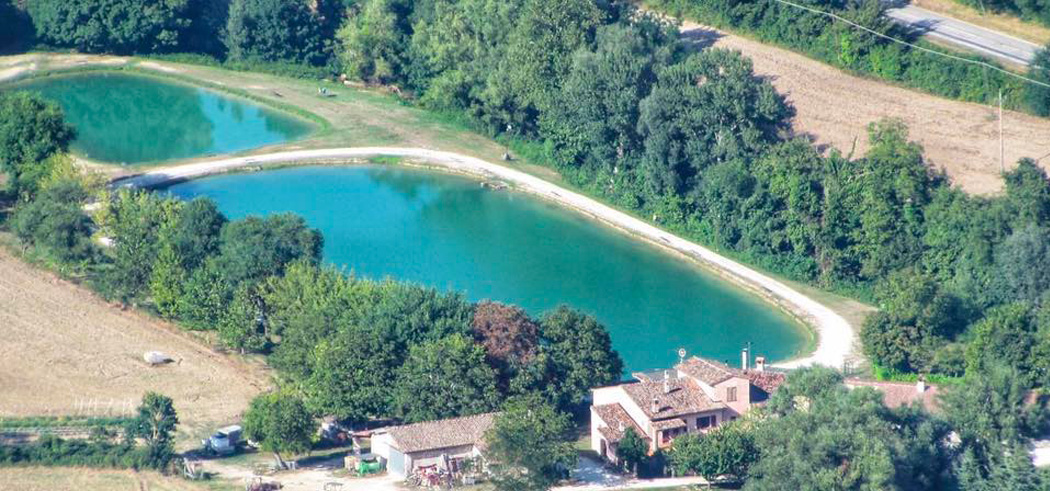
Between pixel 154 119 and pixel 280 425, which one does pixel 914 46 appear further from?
pixel 154 119

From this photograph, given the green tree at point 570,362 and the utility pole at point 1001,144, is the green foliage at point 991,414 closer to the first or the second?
the green tree at point 570,362

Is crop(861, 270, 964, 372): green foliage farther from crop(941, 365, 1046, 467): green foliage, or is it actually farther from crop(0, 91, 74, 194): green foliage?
crop(0, 91, 74, 194): green foliage

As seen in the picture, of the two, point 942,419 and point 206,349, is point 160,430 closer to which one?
point 206,349

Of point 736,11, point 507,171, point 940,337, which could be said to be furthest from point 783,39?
point 940,337

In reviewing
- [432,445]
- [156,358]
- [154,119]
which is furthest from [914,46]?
[154,119]

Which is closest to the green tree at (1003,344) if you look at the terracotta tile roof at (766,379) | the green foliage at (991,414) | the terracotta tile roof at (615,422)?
the green foliage at (991,414)

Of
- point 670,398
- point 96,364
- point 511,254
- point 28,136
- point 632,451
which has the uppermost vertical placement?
point 28,136
